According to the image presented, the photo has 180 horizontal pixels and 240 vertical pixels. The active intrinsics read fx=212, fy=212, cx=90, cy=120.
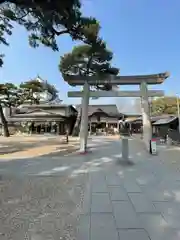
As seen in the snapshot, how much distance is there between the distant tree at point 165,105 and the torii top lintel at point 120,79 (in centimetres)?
2594

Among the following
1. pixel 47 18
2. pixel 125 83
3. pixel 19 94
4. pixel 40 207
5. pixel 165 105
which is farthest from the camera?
pixel 165 105

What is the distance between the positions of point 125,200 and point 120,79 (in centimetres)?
962

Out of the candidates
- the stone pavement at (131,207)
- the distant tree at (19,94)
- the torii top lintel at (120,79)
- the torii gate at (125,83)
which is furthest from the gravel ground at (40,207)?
the distant tree at (19,94)

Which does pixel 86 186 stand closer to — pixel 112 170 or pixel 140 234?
pixel 112 170

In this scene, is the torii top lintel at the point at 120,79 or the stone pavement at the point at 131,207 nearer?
the stone pavement at the point at 131,207

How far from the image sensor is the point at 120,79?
12836 millimetres

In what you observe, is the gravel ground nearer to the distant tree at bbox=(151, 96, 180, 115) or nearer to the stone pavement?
the stone pavement

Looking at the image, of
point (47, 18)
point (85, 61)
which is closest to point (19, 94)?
point (85, 61)

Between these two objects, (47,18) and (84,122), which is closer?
(47,18)

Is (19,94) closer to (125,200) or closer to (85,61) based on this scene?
(85,61)

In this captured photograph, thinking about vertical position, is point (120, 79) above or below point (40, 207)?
above

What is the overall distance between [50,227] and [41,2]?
211 inches

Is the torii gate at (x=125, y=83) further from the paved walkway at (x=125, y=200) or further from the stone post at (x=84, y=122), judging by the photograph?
the paved walkway at (x=125, y=200)

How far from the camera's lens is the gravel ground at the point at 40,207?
286 cm
